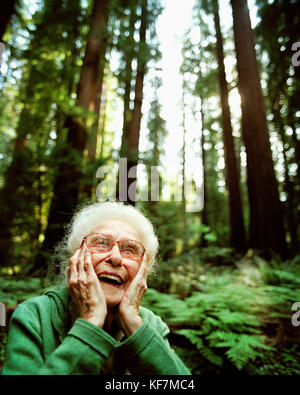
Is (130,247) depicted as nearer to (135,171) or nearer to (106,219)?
(106,219)

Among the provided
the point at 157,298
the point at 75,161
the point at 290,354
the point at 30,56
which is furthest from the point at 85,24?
the point at 290,354

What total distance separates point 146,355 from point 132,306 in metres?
0.26

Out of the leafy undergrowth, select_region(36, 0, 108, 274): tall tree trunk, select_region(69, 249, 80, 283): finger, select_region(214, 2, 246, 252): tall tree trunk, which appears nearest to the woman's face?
select_region(69, 249, 80, 283): finger

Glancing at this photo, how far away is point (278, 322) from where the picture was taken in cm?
321

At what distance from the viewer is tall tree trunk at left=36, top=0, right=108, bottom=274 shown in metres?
5.71

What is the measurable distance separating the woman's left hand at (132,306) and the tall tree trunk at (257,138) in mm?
6114

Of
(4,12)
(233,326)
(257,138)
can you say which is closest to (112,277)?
(233,326)

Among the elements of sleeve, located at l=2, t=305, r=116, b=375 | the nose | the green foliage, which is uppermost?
the nose

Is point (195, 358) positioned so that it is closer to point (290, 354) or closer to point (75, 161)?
point (290, 354)

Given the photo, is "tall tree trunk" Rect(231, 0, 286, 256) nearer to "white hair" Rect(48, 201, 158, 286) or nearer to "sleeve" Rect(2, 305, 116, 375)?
"white hair" Rect(48, 201, 158, 286)

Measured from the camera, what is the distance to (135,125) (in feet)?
31.5

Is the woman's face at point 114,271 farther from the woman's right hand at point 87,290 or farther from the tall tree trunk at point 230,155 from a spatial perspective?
the tall tree trunk at point 230,155

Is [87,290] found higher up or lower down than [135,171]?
lower down

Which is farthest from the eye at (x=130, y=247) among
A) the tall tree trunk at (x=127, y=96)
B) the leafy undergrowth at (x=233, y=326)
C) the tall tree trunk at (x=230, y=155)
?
the tall tree trunk at (x=230, y=155)
